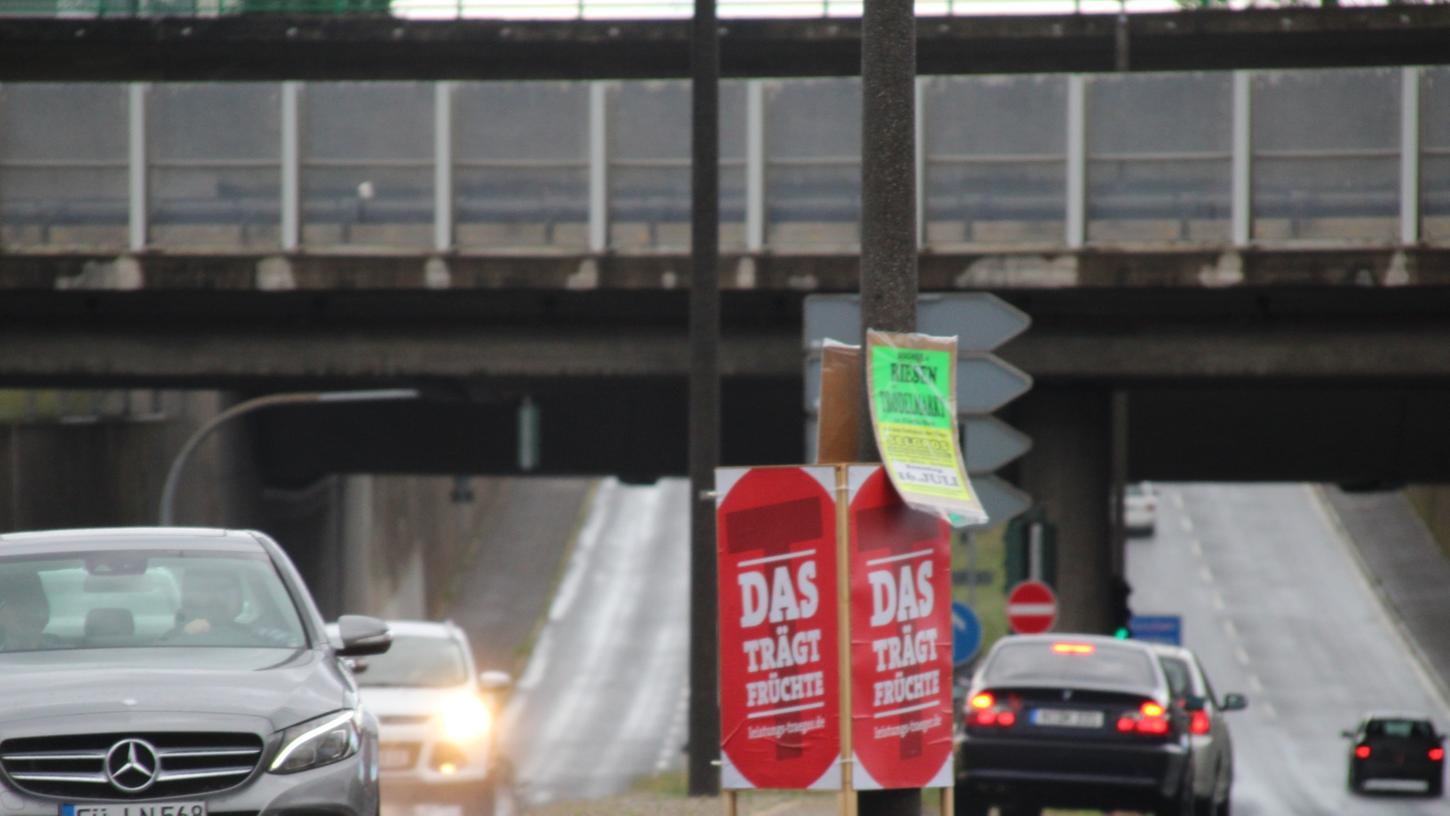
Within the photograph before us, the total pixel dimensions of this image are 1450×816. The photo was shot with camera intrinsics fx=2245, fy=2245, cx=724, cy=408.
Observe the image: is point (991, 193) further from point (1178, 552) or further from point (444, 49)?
point (1178, 552)

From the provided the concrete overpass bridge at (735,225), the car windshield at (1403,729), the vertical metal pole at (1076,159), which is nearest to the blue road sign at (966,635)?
the concrete overpass bridge at (735,225)

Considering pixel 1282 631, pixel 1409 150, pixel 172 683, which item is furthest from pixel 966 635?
pixel 1282 631

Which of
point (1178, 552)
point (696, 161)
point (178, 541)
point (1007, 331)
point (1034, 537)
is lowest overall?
point (1178, 552)

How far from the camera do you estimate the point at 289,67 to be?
32750 mm

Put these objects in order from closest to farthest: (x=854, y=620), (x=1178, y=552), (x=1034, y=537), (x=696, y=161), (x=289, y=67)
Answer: (x=854, y=620)
(x=696, y=161)
(x=1034, y=537)
(x=289, y=67)
(x=1178, y=552)

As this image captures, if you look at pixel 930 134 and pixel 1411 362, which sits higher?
pixel 930 134

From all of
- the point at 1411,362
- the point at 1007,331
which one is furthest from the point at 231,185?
the point at 1007,331

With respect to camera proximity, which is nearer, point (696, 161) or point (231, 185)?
point (696, 161)

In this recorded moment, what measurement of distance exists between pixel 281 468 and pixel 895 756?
30.2m

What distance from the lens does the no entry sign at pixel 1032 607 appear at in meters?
21.1

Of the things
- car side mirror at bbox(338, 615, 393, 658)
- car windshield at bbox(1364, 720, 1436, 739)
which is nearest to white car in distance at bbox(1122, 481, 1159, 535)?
car windshield at bbox(1364, 720, 1436, 739)

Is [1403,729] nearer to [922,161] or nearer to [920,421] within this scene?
[922,161]

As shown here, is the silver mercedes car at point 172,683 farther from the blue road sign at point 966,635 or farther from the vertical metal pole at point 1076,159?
the vertical metal pole at point 1076,159

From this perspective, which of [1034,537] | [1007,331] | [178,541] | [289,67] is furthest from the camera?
[289,67]
